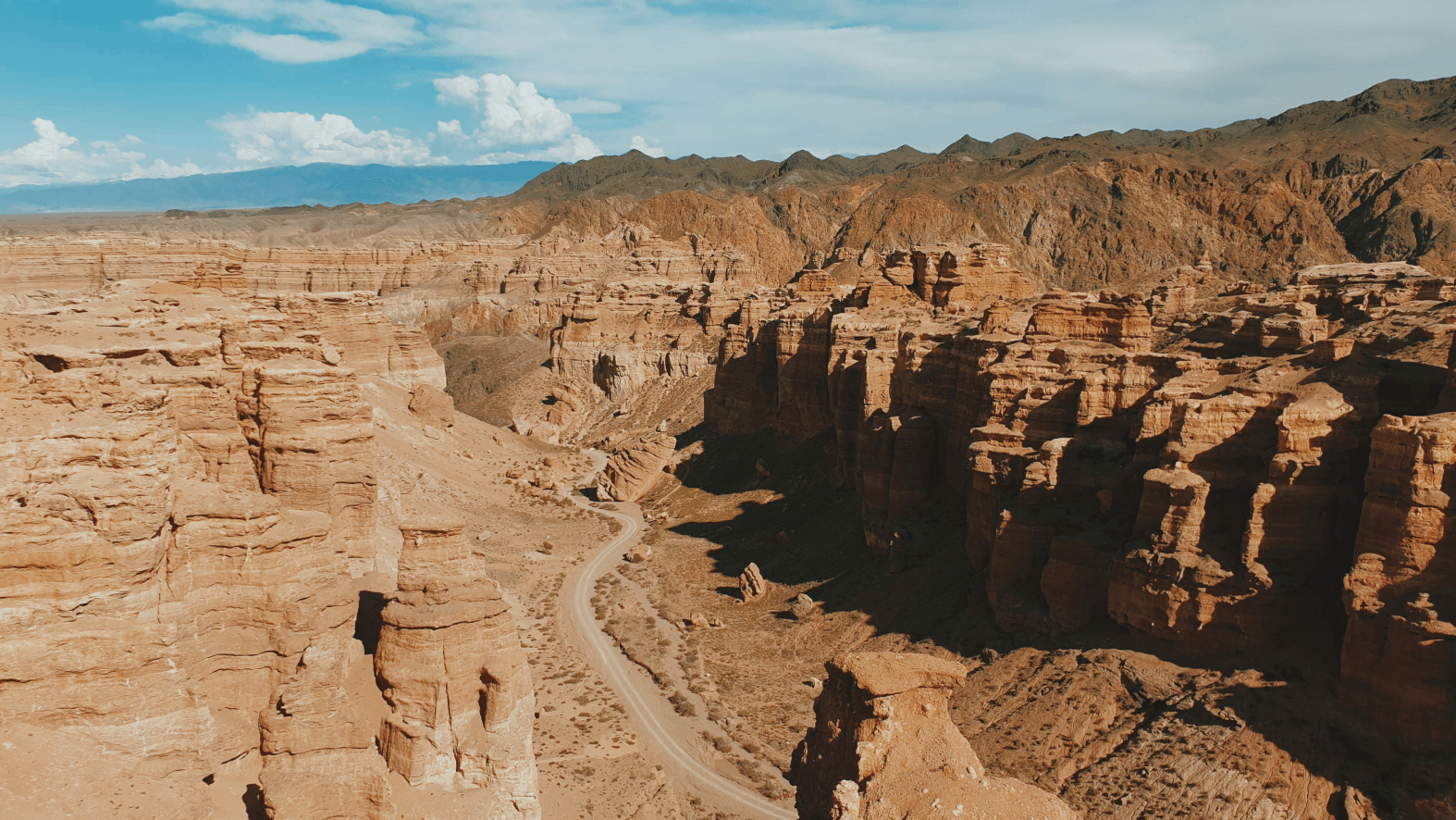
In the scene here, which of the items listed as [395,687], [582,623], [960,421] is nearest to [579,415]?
[582,623]

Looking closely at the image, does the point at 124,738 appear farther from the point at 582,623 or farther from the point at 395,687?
the point at 582,623

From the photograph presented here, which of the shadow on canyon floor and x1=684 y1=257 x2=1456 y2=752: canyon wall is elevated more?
x1=684 y1=257 x2=1456 y2=752: canyon wall

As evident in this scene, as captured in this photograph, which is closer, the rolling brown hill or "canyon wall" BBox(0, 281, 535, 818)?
"canyon wall" BBox(0, 281, 535, 818)

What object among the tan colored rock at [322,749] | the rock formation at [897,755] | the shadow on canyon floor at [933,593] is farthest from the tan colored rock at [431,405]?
the rock formation at [897,755]

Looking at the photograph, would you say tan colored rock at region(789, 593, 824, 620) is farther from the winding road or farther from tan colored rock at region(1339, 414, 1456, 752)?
tan colored rock at region(1339, 414, 1456, 752)

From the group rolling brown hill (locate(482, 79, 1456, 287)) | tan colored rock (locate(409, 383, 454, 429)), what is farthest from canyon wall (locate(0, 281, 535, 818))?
rolling brown hill (locate(482, 79, 1456, 287))

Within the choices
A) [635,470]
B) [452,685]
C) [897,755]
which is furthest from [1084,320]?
[635,470]

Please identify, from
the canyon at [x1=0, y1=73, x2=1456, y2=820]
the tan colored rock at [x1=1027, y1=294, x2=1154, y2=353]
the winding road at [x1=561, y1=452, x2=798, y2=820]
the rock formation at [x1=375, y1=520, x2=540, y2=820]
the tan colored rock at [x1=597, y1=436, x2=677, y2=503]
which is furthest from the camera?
the tan colored rock at [x1=597, y1=436, x2=677, y2=503]
